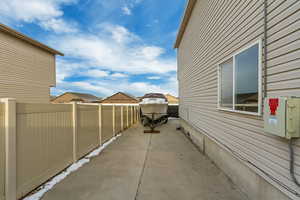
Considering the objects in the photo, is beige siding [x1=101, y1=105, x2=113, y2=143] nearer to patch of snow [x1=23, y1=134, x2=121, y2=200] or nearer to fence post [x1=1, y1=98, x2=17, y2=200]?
patch of snow [x1=23, y1=134, x2=121, y2=200]

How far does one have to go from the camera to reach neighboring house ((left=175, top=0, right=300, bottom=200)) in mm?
1876

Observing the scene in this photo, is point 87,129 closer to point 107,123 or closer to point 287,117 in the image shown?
point 107,123

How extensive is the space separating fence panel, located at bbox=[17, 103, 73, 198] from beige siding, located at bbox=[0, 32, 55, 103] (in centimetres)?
884

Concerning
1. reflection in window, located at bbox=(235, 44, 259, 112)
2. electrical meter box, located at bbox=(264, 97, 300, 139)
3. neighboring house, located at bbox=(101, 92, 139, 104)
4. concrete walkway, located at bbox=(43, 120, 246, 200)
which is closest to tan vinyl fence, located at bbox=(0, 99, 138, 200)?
concrete walkway, located at bbox=(43, 120, 246, 200)

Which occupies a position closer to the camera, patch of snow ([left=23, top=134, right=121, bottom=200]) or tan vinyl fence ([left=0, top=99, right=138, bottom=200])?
tan vinyl fence ([left=0, top=99, right=138, bottom=200])

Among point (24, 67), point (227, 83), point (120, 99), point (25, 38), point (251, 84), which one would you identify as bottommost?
point (120, 99)

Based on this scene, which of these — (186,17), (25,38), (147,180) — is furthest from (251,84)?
(25,38)

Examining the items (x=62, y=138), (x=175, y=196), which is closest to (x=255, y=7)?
(x=175, y=196)

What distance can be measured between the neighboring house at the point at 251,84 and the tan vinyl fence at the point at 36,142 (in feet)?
12.2

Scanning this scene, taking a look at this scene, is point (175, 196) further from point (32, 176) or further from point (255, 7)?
point (255, 7)

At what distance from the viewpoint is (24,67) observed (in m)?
10.7

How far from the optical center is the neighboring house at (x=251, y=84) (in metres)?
1.88

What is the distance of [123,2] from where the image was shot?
8531mm

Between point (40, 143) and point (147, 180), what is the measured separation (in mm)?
2211
